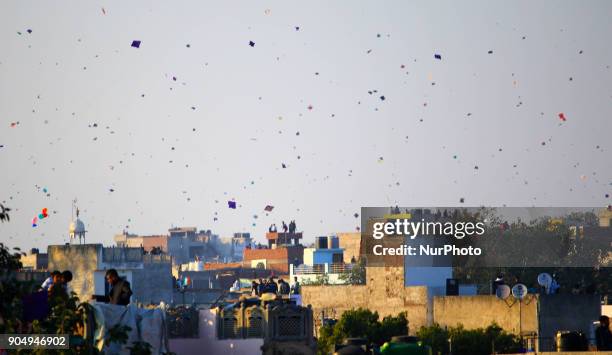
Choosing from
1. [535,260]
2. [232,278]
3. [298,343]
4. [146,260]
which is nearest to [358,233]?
[232,278]

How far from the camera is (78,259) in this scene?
228 ft

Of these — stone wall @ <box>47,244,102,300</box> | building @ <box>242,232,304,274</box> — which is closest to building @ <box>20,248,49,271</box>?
building @ <box>242,232,304,274</box>

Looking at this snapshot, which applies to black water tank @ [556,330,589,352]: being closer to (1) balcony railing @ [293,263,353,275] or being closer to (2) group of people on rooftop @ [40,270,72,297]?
(2) group of people on rooftop @ [40,270,72,297]

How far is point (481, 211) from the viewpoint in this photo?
4633 inches

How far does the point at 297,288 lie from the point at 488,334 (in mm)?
40961

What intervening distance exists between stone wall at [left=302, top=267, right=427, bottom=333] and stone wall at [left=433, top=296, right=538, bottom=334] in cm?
666

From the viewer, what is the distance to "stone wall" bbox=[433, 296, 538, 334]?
60594 mm

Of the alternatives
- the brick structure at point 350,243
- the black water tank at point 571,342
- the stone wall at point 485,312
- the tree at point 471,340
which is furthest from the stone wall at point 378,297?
the brick structure at point 350,243

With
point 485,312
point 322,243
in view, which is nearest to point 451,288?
point 485,312

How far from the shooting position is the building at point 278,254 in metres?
158

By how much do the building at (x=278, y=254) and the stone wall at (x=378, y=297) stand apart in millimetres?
59053

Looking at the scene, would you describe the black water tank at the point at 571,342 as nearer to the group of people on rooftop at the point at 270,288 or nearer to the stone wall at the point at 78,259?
the group of people on rooftop at the point at 270,288

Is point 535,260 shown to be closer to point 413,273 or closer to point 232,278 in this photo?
point 413,273

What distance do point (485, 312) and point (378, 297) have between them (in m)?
19.4
